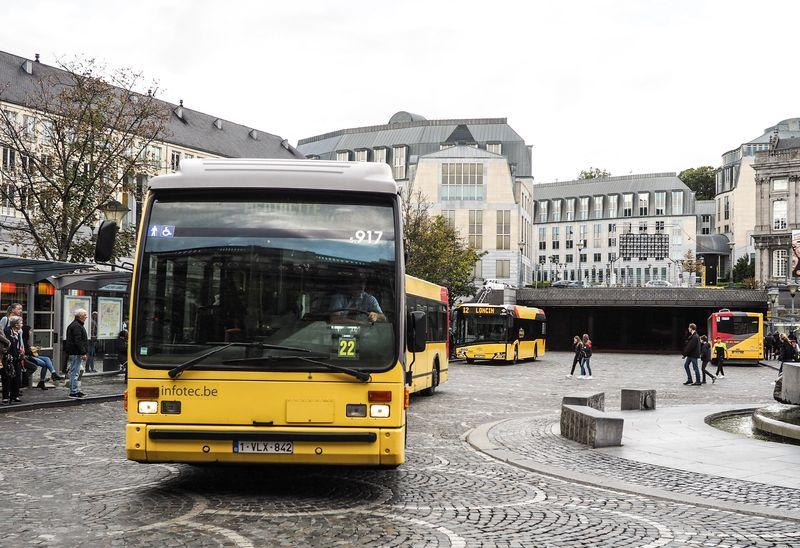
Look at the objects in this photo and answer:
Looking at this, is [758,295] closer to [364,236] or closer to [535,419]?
[535,419]

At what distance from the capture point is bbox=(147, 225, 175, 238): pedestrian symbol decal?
8.46 meters

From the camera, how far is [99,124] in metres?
28.7

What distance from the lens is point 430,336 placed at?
22.4 meters

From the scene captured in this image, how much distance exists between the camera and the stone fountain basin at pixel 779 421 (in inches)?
546

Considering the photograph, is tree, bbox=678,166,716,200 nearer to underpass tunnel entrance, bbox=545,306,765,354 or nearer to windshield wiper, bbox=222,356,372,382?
underpass tunnel entrance, bbox=545,306,765,354

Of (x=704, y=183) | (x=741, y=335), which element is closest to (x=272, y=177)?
(x=741, y=335)

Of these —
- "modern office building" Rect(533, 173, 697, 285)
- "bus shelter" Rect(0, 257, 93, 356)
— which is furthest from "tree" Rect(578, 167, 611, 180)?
"bus shelter" Rect(0, 257, 93, 356)

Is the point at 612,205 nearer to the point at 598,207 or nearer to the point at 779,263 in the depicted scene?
the point at 598,207

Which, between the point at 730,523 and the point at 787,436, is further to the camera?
the point at 787,436

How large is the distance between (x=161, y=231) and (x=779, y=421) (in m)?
10.8

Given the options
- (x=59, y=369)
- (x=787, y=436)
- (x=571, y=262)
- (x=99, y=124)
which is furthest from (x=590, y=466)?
(x=571, y=262)

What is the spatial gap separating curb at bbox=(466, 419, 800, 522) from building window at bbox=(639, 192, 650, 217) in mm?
115507

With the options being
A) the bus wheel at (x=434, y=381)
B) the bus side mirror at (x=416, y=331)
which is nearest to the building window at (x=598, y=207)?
the bus wheel at (x=434, y=381)

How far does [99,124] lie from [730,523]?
82.2 ft
